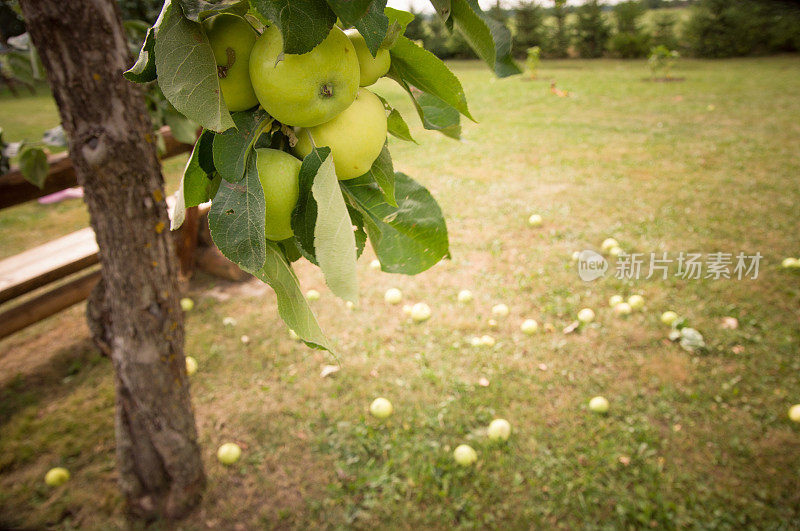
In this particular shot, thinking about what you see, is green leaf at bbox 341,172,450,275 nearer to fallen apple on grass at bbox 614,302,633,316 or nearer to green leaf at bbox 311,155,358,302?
green leaf at bbox 311,155,358,302

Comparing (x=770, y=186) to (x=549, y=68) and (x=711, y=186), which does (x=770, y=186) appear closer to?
(x=711, y=186)

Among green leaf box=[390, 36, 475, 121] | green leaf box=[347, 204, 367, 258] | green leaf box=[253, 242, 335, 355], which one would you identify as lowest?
green leaf box=[253, 242, 335, 355]


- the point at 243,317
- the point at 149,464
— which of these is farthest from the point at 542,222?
the point at 149,464

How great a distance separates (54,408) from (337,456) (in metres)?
1.98

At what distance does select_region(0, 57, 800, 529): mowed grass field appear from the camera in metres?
2.32

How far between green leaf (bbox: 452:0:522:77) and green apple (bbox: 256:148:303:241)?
0.86 feet

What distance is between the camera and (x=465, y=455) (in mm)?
2438

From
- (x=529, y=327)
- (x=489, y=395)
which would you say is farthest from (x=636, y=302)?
(x=489, y=395)

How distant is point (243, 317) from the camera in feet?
12.7

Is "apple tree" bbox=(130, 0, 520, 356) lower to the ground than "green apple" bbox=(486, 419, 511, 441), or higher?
higher

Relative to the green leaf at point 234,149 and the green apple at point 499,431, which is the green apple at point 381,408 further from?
the green leaf at point 234,149

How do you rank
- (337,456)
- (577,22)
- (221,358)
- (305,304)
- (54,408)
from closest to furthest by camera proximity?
(305,304), (337,456), (54,408), (221,358), (577,22)

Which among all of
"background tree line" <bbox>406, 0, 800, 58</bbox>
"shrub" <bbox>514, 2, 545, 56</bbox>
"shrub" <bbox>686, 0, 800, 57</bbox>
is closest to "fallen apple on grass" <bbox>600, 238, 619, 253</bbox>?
"background tree line" <bbox>406, 0, 800, 58</bbox>

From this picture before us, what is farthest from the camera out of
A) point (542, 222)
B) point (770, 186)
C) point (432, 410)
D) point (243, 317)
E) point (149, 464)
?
point (770, 186)
